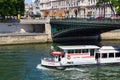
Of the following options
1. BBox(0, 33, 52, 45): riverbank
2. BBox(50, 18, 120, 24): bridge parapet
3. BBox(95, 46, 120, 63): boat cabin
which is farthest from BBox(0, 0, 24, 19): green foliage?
BBox(95, 46, 120, 63): boat cabin

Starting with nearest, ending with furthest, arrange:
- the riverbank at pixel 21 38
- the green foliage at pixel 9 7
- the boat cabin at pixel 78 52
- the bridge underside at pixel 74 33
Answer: the boat cabin at pixel 78 52 < the bridge underside at pixel 74 33 < the riverbank at pixel 21 38 < the green foliage at pixel 9 7

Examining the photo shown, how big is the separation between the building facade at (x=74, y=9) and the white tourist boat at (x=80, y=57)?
155 ft

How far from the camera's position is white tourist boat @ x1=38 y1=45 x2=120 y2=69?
48594mm

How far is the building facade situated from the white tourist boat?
4713 cm

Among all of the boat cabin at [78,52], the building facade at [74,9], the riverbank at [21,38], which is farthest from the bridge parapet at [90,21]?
the building facade at [74,9]

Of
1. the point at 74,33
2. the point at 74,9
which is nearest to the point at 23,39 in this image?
the point at 74,33

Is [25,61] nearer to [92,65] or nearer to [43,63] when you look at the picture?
[43,63]

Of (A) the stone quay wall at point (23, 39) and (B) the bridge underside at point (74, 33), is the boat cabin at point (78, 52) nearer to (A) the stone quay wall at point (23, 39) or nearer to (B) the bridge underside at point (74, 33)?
(B) the bridge underside at point (74, 33)

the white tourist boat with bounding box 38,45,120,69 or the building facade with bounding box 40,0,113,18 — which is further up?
the building facade with bounding box 40,0,113,18

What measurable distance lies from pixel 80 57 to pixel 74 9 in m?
69.0

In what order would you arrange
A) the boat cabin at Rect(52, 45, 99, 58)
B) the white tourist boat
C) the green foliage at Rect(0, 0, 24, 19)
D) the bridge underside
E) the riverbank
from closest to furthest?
the white tourist boat < the boat cabin at Rect(52, 45, 99, 58) < the bridge underside < the riverbank < the green foliage at Rect(0, 0, 24, 19)

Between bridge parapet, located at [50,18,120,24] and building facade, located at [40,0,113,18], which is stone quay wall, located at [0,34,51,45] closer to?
bridge parapet, located at [50,18,120,24]

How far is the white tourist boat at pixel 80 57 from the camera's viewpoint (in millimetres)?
48594

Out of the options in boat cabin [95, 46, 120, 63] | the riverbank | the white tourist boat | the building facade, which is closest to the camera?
the white tourist boat
